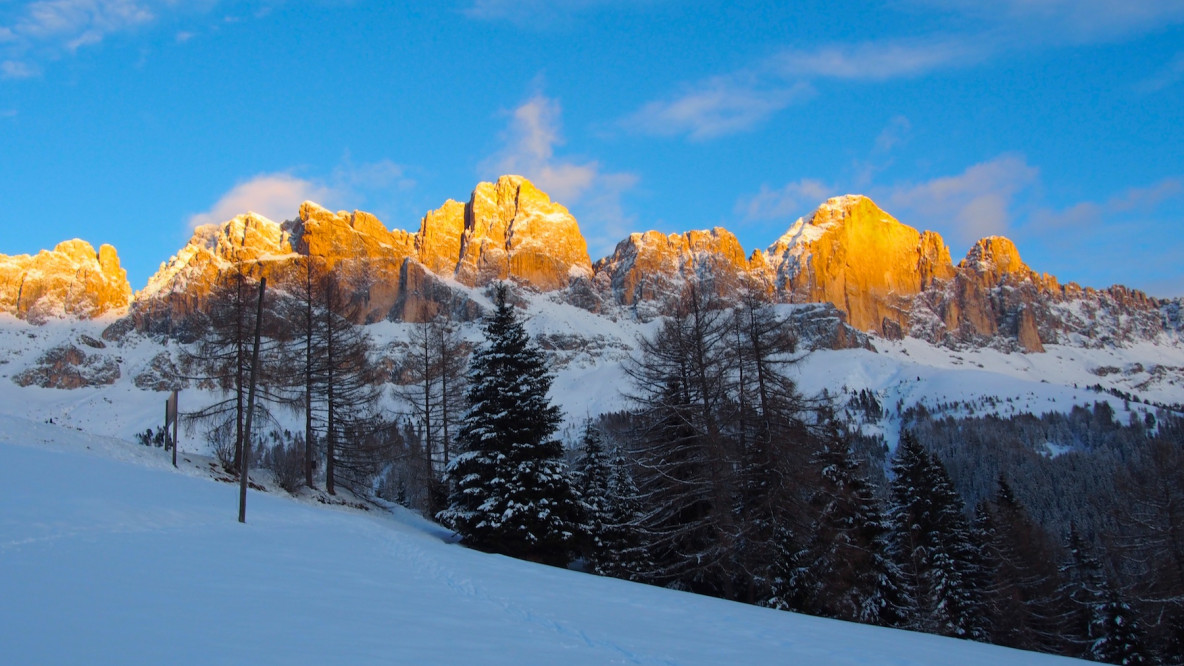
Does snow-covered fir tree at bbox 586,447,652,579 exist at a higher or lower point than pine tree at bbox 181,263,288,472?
lower

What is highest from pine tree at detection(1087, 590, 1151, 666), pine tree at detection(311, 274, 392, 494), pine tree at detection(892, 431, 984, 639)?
pine tree at detection(311, 274, 392, 494)

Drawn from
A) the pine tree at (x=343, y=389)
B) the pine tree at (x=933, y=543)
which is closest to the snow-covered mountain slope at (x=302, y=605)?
the pine tree at (x=343, y=389)

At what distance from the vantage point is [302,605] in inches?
283

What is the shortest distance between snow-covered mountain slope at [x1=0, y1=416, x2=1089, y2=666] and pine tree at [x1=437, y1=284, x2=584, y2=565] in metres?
4.17

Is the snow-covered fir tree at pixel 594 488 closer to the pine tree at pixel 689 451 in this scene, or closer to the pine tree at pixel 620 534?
the pine tree at pixel 620 534

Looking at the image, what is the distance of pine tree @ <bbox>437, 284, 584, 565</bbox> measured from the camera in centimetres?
2000

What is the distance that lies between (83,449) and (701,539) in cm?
1841

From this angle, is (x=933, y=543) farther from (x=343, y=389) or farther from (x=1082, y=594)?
(x=343, y=389)

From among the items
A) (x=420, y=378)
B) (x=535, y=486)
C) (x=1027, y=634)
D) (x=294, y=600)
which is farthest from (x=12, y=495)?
(x=1027, y=634)

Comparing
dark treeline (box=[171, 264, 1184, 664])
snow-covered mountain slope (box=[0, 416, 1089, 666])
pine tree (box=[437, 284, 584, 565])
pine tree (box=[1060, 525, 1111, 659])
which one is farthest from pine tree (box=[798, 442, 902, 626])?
pine tree (box=[1060, 525, 1111, 659])

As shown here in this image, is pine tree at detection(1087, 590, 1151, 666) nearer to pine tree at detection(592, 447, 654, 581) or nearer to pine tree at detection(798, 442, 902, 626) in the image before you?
pine tree at detection(798, 442, 902, 626)

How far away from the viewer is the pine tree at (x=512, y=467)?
20000 millimetres

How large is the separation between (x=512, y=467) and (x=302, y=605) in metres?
13.3

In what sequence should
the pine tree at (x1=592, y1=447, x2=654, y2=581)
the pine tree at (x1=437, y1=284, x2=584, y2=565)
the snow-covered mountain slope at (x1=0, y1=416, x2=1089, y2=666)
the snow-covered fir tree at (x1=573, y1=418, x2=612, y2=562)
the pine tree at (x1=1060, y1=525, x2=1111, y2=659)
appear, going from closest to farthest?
the snow-covered mountain slope at (x1=0, y1=416, x2=1089, y2=666) < the pine tree at (x1=437, y1=284, x2=584, y2=565) < the pine tree at (x1=592, y1=447, x2=654, y2=581) < the snow-covered fir tree at (x1=573, y1=418, x2=612, y2=562) < the pine tree at (x1=1060, y1=525, x2=1111, y2=659)
